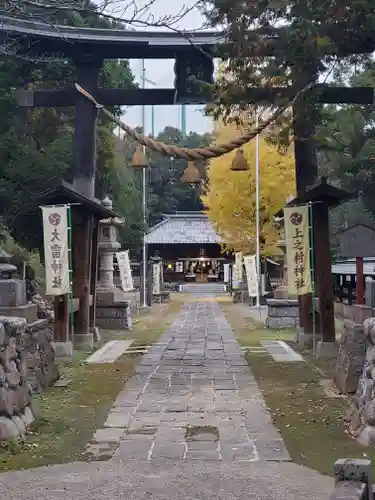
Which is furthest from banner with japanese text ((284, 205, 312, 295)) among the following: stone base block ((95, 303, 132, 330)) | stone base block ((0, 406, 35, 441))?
stone base block ((0, 406, 35, 441))

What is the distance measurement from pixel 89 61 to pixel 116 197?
944 cm

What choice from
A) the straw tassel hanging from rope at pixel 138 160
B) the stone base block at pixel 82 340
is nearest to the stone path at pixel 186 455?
the stone base block at pixel 82 340

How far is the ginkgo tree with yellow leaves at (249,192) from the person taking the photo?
87.3 feet

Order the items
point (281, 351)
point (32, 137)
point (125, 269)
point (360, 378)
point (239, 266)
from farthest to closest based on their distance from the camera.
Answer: point (239, 266) → point (125, 269) → point (32, 137) → point (281, 351) → point (360, 378)

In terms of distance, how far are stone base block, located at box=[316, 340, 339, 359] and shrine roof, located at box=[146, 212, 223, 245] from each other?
3360cm

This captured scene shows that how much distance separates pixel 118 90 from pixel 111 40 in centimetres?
93

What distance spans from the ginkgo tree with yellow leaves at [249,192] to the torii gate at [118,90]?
13.9 meters

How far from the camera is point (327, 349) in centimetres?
1105

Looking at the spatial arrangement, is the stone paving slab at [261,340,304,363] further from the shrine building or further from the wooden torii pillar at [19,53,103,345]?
the shrine building

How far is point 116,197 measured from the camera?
21812mm

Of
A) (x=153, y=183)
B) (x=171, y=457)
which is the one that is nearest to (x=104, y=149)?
(x=171, y=457)

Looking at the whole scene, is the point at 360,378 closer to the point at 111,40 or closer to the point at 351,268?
the point at 111,40

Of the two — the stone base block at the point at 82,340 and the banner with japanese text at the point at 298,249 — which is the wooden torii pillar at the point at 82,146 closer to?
the stone base block at the point at 82,340

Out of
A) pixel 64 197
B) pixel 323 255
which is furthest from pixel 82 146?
pixel 323 255
